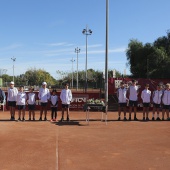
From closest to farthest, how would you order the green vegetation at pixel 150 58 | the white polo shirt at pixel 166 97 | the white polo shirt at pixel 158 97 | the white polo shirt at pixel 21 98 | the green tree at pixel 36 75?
the white polo shirt at pixel 21 98, the white polo shirt at pixel 166 97, the white polo shirt at pixel 158 97, the green vegetation at pixel 150 58, the green tree at pixel 36 75

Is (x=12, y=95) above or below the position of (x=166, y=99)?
above

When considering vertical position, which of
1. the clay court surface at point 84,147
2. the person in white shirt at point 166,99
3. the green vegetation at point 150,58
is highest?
the green vegetation at point 150,58

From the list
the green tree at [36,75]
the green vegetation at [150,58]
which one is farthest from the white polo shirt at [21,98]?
the green tree at [36,75]

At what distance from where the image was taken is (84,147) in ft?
28.6

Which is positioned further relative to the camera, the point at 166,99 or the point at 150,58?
the point at 150,58

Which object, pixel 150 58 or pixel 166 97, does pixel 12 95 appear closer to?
pixel 166 97

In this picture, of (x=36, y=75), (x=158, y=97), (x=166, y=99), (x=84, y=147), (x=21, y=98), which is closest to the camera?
(x=84, y=147)

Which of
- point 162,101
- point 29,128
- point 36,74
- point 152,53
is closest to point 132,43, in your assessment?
point 152,53

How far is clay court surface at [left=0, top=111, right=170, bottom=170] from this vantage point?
684 centimetres

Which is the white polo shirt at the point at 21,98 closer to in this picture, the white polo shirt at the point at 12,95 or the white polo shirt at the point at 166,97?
the white polo shirt at the point at 12,95

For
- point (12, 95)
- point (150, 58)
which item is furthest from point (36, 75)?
point (12, 95)

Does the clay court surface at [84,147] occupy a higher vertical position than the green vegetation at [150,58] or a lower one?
lower

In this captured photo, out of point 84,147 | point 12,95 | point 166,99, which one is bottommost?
point 84,147

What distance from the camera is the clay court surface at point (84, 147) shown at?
22.4ft
